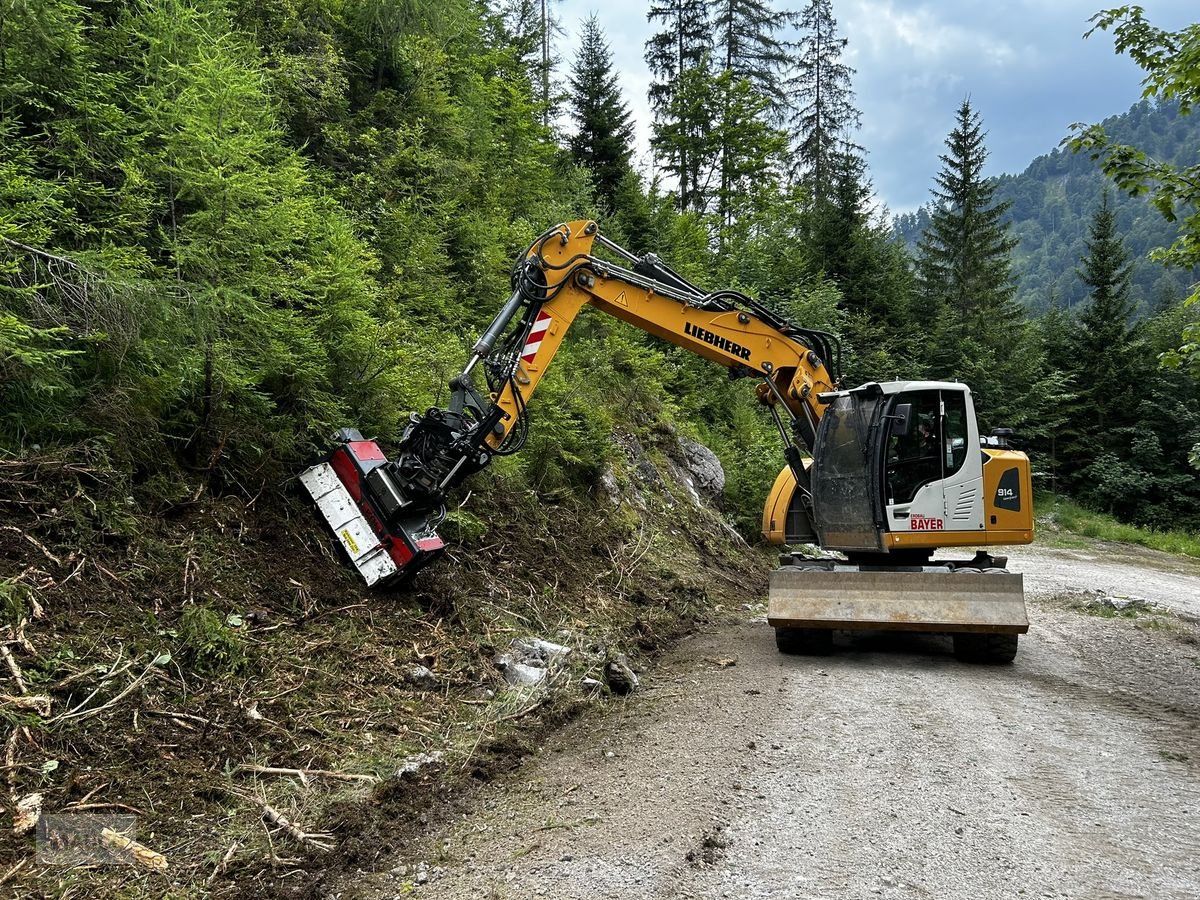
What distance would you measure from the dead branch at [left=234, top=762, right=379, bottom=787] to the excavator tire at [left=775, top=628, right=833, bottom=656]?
170 inches

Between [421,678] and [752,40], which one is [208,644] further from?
[752,40]

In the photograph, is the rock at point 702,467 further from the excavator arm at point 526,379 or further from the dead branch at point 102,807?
the dead branch at point 102,807

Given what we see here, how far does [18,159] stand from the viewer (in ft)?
13.3

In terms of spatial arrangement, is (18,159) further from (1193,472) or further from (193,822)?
(1193,472)

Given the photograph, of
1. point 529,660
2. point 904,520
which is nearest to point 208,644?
point 529,660

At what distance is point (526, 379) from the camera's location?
6195mm

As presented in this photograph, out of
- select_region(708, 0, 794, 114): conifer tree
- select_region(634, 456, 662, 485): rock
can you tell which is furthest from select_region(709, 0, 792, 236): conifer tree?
select_region(634, 456, 662, 485): rock

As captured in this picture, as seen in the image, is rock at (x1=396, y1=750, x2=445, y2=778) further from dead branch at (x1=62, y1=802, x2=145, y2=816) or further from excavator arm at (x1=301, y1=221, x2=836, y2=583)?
excavator arm at (x1=301, y1=221, x2=836, y2=583)

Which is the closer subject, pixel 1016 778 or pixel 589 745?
pixel 1016 778

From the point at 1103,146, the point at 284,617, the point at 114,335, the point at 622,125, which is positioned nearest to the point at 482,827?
the point at 284,617

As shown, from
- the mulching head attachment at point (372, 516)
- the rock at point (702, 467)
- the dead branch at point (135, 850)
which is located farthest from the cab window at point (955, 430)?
the dead branch at point (135, 850)

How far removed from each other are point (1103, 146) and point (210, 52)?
688 centimetres

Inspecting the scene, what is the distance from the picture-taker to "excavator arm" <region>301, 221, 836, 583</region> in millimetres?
5383

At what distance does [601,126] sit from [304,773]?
1811 centimetres
